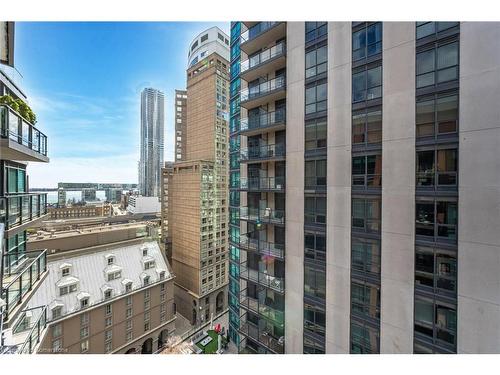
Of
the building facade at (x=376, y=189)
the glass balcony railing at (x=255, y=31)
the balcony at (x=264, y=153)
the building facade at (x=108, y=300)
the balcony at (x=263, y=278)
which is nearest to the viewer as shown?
the building facade at (x=376, y=189)

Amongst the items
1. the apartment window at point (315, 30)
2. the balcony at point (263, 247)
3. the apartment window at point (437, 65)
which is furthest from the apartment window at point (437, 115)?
the balcony at point (263, 247)

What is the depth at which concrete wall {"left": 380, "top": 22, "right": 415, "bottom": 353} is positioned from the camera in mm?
2986

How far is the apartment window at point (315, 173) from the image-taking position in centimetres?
369

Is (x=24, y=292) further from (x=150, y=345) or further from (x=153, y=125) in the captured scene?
(x=153, y=125)

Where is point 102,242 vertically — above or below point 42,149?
below

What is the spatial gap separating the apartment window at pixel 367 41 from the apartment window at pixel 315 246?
3063mm

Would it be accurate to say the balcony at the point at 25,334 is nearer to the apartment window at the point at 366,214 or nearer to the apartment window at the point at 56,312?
the apartment window at the point at 366,214

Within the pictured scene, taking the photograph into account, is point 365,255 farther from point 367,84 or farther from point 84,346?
point 84,346

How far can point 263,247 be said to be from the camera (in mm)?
4512

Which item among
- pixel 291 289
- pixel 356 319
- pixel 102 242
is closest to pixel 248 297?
pixel 291 289

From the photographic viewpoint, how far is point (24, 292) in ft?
8.59

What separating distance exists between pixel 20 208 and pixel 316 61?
506cm

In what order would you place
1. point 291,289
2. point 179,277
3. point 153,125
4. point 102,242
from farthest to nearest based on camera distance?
1. point 153,125
2. point 179,277
3. point 102,242
4. point 291,289

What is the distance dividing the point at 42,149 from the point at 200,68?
13.4m
